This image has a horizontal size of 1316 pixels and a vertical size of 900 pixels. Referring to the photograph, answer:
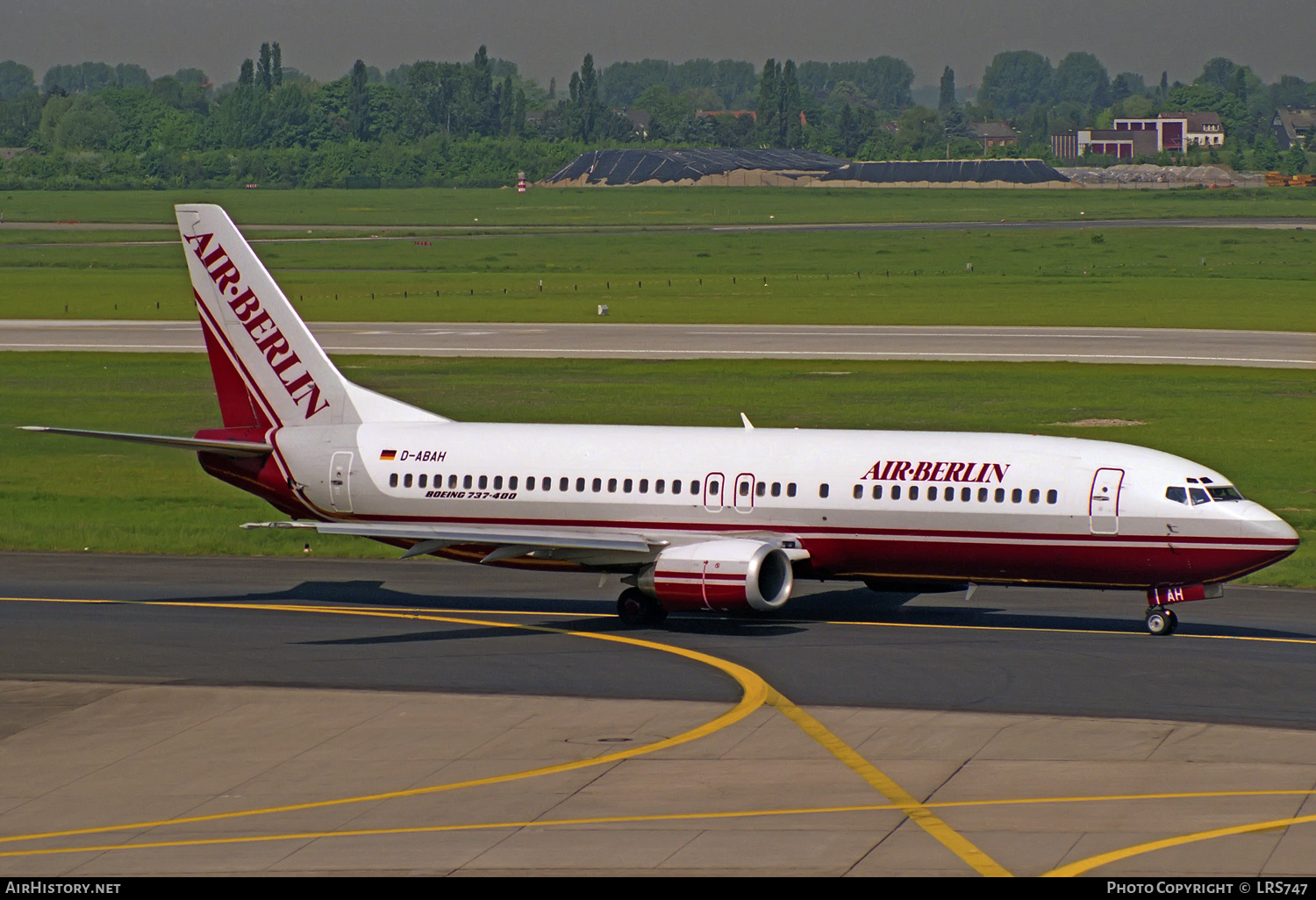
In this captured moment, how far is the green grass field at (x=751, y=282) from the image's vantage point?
122 meters

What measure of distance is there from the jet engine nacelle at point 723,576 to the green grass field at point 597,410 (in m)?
14.6

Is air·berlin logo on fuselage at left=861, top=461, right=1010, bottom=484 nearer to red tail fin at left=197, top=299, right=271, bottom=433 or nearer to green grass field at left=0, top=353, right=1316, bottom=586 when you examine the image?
green grass field at left=0, top=353, right=1316, bottom=586

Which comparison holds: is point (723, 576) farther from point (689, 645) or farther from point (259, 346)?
point (259, 346)

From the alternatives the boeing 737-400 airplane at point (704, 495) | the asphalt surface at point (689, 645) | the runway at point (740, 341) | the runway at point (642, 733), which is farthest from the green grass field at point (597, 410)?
the runway at point (642, 733)

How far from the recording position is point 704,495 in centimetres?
4062

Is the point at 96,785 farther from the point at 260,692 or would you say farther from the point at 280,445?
the point at 280,445

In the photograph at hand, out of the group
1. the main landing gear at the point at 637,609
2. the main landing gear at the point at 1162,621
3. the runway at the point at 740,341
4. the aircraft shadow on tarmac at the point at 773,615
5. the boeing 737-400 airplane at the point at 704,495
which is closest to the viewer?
the boeing 737-400 airplane at the point at 704,495

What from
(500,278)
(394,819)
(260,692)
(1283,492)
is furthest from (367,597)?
(500,278)

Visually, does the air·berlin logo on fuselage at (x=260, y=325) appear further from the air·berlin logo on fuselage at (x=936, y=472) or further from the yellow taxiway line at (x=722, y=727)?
the air·berlin logo on fuselage at (x=936, y=472)

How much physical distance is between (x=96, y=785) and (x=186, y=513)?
97.7 ft

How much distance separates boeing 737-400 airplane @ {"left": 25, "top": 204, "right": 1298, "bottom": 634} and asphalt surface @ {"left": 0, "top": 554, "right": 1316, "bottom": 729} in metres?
1.46

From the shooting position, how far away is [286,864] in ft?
76.3

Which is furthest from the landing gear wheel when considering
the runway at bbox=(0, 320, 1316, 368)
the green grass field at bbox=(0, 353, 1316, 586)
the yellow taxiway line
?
the runway at bbox=(0, 320, 1316, 368)

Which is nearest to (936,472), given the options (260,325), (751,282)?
(260,325)
